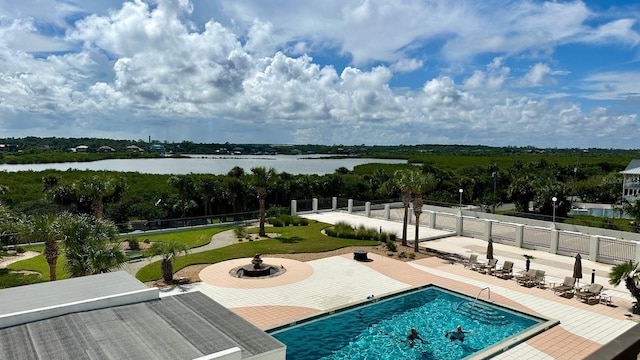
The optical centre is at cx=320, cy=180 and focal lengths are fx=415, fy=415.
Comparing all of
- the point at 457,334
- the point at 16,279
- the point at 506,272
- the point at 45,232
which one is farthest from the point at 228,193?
the point at 457,334

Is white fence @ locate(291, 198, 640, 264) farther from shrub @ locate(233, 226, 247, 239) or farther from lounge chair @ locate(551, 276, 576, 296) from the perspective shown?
shrub @ locate(233, 226, 247, 239)

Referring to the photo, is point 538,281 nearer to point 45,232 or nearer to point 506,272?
point 506,272

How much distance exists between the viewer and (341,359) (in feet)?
43.4

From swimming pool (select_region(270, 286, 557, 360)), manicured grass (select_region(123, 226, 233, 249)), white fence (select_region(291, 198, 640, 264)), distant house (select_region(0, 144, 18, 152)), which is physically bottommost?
manicured grass (select_region(123, 226, 233, 249))

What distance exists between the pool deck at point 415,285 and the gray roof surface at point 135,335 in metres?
4.61

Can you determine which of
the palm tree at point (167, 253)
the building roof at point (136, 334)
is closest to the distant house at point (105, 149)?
the palm tree at point (167, 253)

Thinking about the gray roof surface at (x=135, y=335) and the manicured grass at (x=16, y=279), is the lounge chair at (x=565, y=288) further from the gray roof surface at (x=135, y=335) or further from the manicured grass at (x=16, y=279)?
the manicured grass at (x=16, y=279)

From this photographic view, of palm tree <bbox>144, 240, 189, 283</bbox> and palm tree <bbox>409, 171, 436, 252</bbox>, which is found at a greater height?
palm tree <bbox>409, 171, 436, 252</bbox>

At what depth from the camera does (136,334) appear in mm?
9828

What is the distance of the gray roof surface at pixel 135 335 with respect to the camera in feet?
29.2

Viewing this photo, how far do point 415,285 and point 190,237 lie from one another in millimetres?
18726

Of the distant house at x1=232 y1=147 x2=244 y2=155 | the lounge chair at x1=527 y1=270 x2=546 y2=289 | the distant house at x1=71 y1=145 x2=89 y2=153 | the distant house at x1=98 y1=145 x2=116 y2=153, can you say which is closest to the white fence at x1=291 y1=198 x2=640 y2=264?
the lounge chair at x1=527 y1=270 x2=546 y2=289

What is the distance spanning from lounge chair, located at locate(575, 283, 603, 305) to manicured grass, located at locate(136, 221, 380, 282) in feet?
43.4

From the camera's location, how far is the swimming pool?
13648 mm
